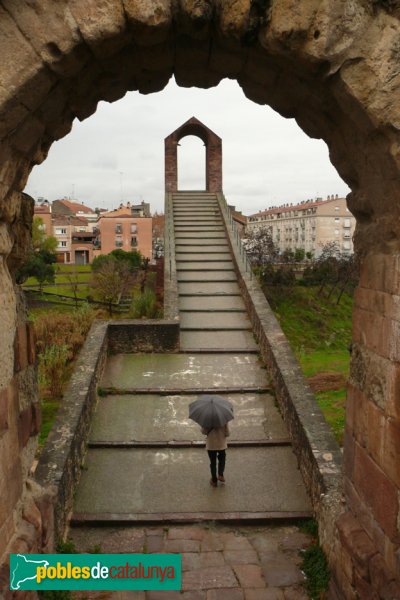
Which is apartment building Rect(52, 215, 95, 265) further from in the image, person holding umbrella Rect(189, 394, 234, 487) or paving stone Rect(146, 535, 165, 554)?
paving stone Rect(146, 535, 165, 554)

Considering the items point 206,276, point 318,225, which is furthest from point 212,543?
point 318,225

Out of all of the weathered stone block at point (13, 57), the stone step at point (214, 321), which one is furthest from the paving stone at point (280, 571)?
the stone step at point (214, 321)

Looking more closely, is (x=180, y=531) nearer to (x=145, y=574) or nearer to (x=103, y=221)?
(x=145, y=574)

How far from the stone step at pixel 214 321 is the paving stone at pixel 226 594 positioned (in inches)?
240

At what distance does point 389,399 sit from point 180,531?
2636mm

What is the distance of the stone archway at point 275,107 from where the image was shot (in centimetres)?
273

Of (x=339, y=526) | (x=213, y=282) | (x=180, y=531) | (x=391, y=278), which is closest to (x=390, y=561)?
(x=339, y=526)

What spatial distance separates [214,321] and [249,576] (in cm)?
636

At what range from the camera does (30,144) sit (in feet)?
10.5

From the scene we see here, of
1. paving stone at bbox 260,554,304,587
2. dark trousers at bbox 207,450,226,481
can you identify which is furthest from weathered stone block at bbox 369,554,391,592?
dark trousers at bbox 207,450,226,481

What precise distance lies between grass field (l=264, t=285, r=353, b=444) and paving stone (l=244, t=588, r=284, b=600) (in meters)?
6.47

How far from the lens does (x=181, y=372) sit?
26.8 ft

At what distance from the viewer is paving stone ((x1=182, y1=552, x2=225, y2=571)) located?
4.19 meters

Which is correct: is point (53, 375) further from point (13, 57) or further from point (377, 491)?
point (13, 57)
